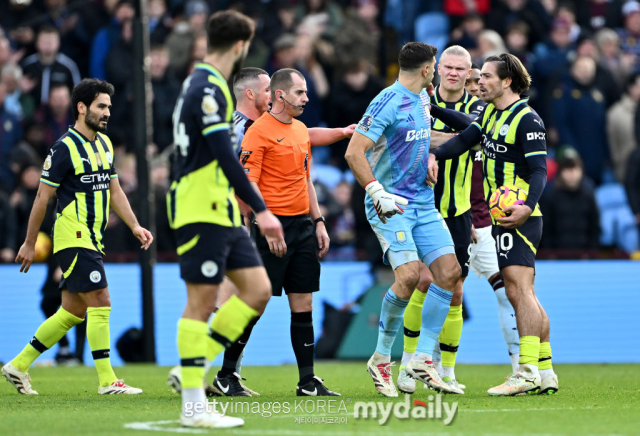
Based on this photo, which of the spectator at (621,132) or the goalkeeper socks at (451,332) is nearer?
the goalkeeper socks at (451,332)

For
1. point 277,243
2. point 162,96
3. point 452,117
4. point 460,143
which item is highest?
point 162,96

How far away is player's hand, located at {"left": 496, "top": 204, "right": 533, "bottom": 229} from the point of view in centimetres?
756

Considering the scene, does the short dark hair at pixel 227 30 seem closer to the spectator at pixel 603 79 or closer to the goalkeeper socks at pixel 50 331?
the goalkeeper socks at pixel 50 331

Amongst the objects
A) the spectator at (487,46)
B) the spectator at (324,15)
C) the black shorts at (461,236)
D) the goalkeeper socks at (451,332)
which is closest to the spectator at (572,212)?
the spectator at (487,46)

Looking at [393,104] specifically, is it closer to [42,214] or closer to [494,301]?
[42,214]

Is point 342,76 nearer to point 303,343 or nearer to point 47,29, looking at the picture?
point 47,29

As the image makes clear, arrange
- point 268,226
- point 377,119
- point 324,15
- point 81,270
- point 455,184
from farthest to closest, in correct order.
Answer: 1. point 324,15
2. point 455,184
3. point 81,270
4. point 377,119
5. point 268,226

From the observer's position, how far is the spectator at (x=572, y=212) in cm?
1394

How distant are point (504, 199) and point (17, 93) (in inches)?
417

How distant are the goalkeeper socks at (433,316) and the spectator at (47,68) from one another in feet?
31.7

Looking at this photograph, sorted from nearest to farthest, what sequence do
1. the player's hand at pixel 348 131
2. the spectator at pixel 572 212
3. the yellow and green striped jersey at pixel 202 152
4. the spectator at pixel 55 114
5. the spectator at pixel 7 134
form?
1. the yellow and green striped jersey at pixel 202 152
2. the player's hand at pixel 348 131
3. the spectator at pixel 572 212
4. the spectator at pixel 7 134
5. the spectator at pixel 55 114

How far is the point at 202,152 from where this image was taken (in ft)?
19.3

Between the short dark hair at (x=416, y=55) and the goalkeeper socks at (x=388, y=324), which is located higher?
the short dark hair at (x=416, y=55)

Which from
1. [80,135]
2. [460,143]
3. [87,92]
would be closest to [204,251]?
[460,143]
